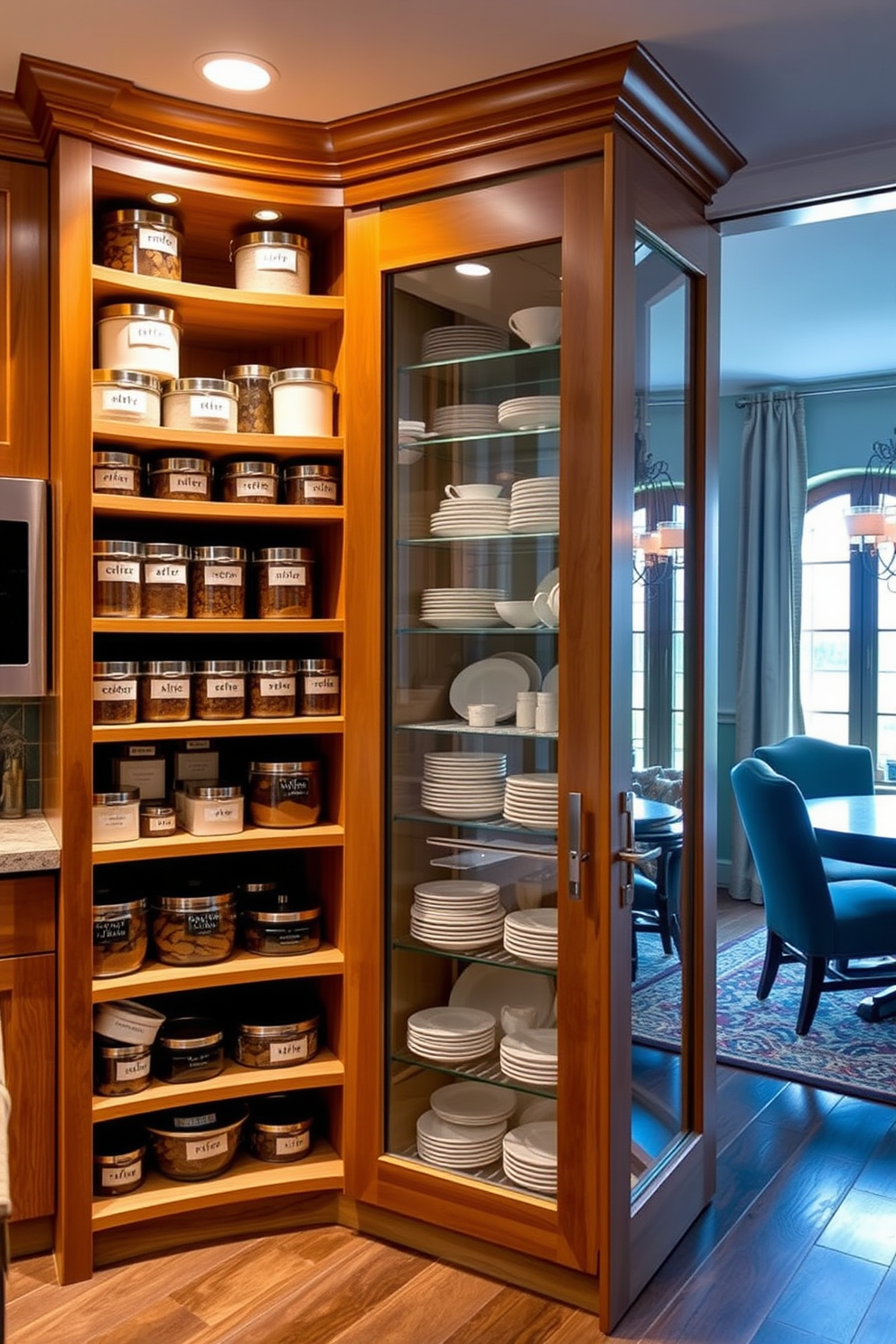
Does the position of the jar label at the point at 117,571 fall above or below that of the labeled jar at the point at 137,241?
below

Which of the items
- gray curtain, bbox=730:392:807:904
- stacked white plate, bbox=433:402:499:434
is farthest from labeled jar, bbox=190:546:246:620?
gray curtain, bbox=730:392:807:904

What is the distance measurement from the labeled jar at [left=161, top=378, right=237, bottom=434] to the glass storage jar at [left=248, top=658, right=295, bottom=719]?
55 cm

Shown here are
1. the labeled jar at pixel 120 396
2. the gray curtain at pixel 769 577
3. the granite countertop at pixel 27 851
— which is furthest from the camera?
the gray curtain at pixel 769 577

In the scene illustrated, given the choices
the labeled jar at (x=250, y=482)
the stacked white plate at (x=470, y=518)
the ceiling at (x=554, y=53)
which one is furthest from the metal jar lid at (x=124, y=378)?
the stacked white plate at (x=470, y=518)

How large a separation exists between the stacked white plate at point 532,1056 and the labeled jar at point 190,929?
71 cm

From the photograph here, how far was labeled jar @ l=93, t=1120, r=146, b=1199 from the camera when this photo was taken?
2.62m

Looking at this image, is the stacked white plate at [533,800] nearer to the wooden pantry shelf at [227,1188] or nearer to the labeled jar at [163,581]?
the labeled jar at [163,581]

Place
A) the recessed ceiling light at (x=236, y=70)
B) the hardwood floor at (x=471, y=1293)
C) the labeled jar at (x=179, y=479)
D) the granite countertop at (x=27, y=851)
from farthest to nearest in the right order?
the labeled jar at (x=179, y=479) → the granite countertop at (x=27, y=851) → the hardwood floor at (x=471, y=1293) → the recessed ceiling light at (x=236, y=70)

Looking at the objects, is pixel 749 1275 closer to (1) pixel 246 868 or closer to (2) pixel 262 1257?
(2) pixel 262 1257

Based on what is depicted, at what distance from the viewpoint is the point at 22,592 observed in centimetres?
260

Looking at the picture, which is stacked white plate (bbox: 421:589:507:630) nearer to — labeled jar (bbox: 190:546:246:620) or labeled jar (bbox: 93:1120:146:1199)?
labeled jar (bbox: 190:546:246:620)

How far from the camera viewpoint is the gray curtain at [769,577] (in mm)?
6348

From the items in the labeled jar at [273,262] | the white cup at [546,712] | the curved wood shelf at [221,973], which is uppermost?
the labeled jar at [273,262]

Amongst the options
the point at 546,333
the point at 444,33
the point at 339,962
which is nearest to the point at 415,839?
the point at 339,962
